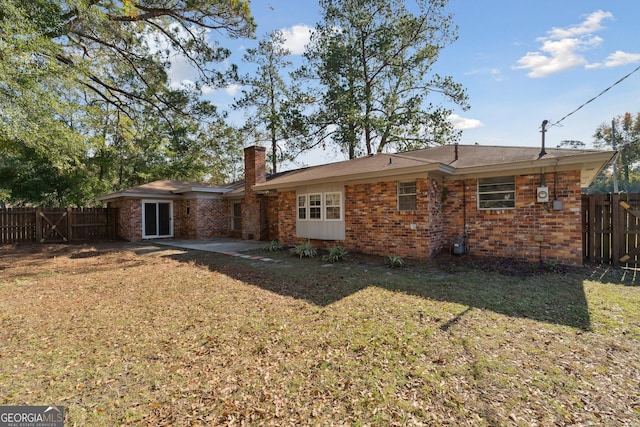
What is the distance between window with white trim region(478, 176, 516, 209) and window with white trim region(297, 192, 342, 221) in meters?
4.21

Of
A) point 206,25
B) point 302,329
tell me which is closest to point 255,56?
point 206,25

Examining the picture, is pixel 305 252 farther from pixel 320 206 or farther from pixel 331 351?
pixel 331 351

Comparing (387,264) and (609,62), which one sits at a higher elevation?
(609,62)

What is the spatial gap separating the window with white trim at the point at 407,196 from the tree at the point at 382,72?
10.2 meters

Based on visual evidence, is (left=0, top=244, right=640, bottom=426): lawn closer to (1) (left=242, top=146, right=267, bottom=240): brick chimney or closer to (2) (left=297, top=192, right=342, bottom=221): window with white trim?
(2) (left=297, top=192, right=342, bottom=221): window with white trim

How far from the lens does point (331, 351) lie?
3.38 m

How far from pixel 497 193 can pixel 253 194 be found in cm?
976

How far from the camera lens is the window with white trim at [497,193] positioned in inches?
318

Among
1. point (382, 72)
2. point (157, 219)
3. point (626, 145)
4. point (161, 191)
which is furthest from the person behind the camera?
point (626, 145)

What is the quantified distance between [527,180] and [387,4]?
16.3 m

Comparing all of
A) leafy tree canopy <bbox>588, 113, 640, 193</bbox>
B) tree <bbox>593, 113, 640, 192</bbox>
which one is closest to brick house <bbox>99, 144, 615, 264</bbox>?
leafy tree canopy <bbox>588, 113, 640, 193</bbox>

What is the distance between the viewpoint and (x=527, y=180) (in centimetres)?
→ 779

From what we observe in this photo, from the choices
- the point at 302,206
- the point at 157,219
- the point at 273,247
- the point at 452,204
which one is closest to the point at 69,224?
the point at 157,219

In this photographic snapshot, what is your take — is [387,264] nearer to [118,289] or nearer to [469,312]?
[469,312]
